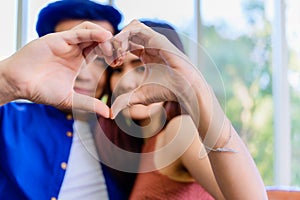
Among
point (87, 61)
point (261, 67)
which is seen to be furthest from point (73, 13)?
point (261, 67)

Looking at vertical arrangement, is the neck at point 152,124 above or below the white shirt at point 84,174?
above

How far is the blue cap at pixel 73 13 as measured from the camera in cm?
87

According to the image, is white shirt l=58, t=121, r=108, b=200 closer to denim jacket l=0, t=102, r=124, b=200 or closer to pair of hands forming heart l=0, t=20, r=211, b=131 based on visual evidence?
denim jacket l=0, t=102, r=124, b=200

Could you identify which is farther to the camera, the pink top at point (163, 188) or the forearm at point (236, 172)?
the pink top at point (163, 188)

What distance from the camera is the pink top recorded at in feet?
2.53

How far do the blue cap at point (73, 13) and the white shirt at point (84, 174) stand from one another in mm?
216

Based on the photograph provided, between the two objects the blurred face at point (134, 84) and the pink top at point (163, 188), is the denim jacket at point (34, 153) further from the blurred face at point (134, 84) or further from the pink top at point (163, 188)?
the blurred face at point (134, 84)

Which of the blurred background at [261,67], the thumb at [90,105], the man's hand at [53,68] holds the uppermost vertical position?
the man's hand at [53,68]

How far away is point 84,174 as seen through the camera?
33.4 inches

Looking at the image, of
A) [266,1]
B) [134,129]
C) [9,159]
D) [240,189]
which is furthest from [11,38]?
[266,1]

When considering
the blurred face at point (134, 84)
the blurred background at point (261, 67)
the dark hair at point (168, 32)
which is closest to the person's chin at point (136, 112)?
the blurred face at point (134, 84)

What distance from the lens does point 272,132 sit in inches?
72.9

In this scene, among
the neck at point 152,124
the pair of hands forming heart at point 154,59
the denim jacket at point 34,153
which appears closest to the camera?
the pair of hands forming heart at point 154,59

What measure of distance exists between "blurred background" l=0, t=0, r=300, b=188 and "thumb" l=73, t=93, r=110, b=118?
1075 mm
